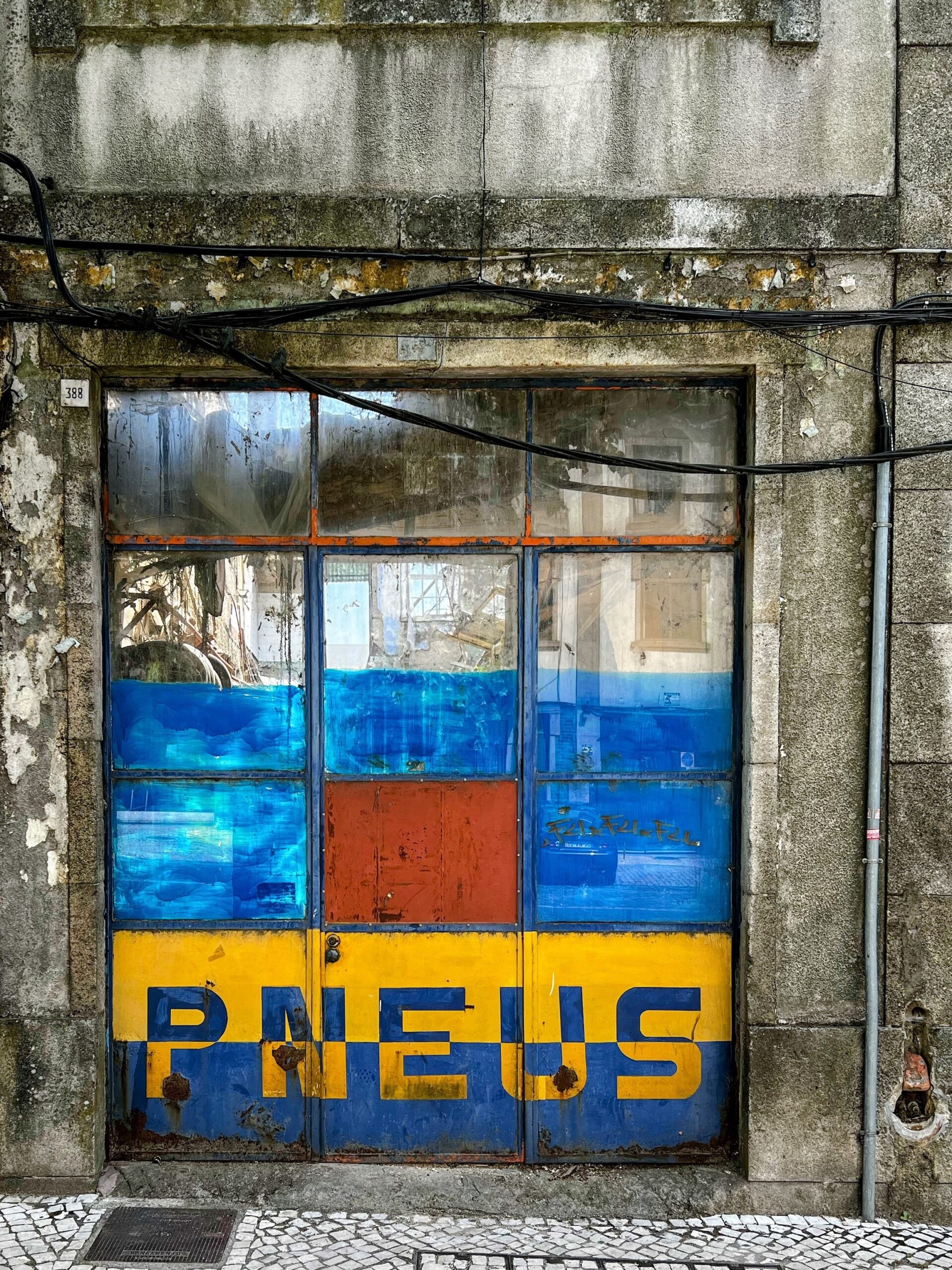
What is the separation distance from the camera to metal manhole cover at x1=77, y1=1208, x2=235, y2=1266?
3934 millimetres

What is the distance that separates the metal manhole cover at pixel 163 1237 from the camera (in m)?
3.93

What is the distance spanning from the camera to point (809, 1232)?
420cm

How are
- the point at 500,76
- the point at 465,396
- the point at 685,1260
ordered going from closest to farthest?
1. the point at 685,1260
2. the point at 500,76
3. the point at 465,396

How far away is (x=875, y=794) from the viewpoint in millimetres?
4285

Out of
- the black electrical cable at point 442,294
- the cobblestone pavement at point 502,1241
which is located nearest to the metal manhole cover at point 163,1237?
the cobblestone pavement at point 502,1241

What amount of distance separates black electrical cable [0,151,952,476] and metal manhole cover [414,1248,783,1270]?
10.7 ft

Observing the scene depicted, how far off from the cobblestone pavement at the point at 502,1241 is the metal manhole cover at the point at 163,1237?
50 millimetres

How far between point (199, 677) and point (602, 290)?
256 centimetres

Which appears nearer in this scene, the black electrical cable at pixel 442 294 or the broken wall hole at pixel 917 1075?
the black electrical cable at pixel 442 294

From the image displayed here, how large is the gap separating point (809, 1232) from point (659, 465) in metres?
3.38

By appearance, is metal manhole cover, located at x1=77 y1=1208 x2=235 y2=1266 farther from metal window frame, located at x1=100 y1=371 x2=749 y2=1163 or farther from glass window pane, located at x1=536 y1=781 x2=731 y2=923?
glass window pane, located at x1=536 y1=781 x2=731 y2=923

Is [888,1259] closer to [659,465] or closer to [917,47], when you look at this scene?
[659,465]

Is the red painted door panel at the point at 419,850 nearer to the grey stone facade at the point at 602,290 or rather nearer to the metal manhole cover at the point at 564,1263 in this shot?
the grey stone facade at the point at 602,290

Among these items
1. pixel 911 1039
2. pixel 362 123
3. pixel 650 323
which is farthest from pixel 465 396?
pixel 911 1039
